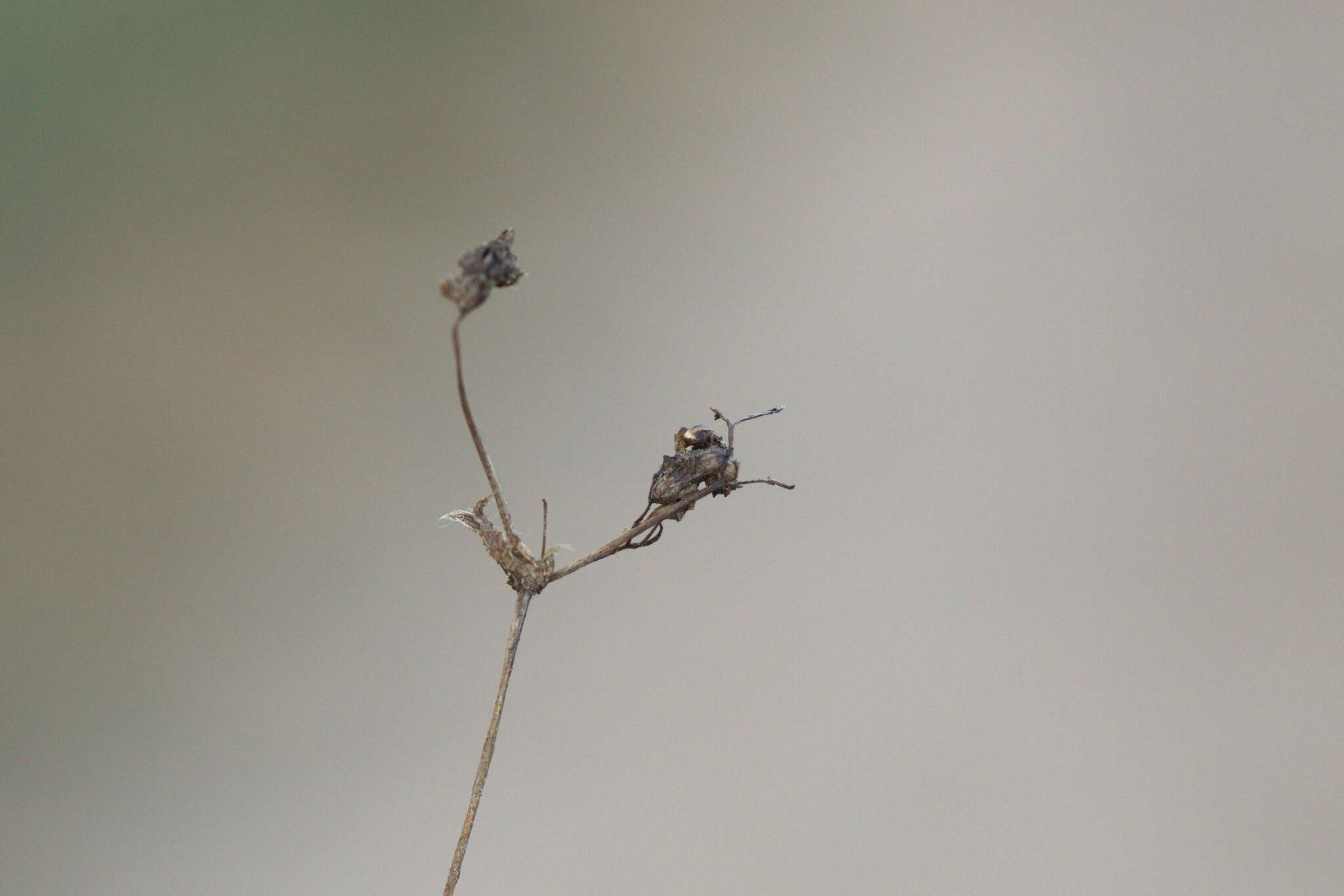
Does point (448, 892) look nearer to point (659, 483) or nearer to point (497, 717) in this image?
point (497, 717)

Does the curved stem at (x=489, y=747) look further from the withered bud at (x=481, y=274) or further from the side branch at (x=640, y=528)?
the withered bud at (x=481, y=274)

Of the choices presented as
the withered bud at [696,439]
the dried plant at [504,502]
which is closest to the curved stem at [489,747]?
the dried plant at [504,502]

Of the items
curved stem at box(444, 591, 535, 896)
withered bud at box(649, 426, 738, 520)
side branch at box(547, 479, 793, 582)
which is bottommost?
curved stem at box(444, 591, 535, 896)

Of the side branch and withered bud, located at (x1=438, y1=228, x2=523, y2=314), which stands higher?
withered bud, located at (x1=438, y1=228, x2=523, y2=314)

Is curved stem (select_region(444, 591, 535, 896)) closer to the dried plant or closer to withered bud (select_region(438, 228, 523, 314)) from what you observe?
the dried plant

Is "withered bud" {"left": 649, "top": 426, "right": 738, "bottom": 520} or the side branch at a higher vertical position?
"withered bud" {"left": 649, "top": 426, "right": 738, "bottom": 520}

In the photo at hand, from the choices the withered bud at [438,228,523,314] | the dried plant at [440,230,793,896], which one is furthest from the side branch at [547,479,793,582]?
the withered bud at [438,228,523,314]

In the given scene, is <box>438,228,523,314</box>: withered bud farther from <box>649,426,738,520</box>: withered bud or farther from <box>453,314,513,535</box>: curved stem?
<box>649,426,738,520</box>: withered bud

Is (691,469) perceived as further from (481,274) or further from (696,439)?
(481,274)

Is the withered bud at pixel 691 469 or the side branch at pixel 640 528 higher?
the withered bud at pixel 691 469
